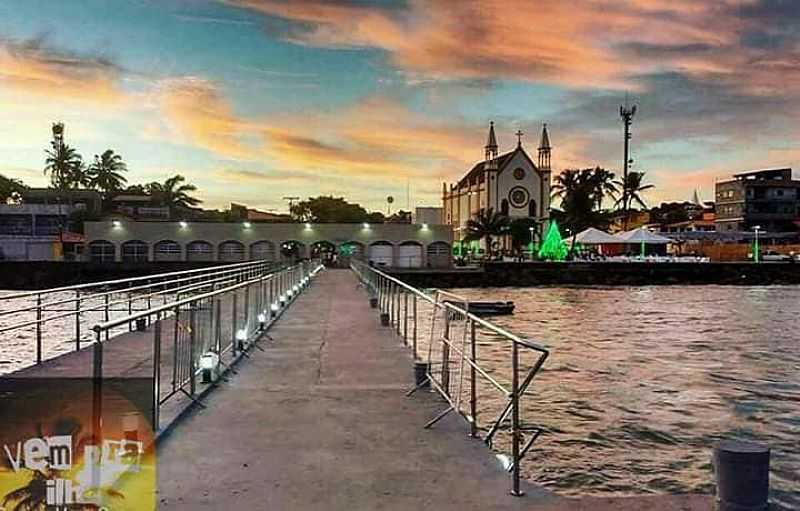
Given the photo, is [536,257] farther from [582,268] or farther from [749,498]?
[749,498]

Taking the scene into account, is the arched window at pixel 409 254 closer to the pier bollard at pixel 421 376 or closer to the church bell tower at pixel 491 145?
the church bell tower at pixel 491 145

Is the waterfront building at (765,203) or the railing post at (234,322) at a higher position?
the waterfront building at (765,203)

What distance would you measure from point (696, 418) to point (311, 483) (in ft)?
34.0

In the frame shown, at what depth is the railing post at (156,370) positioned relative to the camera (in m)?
6.99

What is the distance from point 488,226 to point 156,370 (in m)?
91.3

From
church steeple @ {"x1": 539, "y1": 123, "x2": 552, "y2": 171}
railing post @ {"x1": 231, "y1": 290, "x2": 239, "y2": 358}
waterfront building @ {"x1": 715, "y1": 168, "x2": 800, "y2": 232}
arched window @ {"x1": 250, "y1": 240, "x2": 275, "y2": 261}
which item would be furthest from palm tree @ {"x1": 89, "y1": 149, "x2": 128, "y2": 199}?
railing post @ {"x1": 231, "y1": 290, "x2": 239, "y2": 358}

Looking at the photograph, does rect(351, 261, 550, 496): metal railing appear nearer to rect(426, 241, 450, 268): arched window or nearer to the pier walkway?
the pier walkway

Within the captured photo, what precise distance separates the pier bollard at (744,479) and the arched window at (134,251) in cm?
7250

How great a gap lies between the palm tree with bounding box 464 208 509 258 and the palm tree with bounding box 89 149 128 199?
50429 millimetres

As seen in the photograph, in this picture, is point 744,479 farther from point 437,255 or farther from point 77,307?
point 437,255

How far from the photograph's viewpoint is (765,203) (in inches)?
4343

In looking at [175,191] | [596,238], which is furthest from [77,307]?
[175,191]

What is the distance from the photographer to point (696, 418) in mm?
14023

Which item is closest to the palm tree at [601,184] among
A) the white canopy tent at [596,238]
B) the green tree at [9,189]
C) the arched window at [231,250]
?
the white canopy tent at [596,238]
